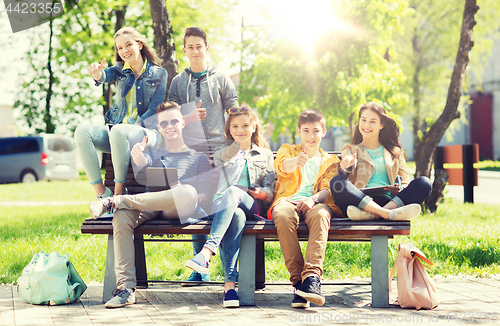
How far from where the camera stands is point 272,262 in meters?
5.04

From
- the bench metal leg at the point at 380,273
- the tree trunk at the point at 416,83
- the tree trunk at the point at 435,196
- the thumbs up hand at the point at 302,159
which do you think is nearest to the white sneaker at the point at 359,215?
the bench metal leg at the point at 380,273

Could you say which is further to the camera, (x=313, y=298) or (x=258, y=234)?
(x=258, y=234)

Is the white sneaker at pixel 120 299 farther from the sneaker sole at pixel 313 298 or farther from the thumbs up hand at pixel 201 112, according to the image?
the thumbs up hand at pixel 201 112

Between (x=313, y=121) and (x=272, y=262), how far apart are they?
1.85m

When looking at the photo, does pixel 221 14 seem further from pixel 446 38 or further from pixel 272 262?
pixel 272 262

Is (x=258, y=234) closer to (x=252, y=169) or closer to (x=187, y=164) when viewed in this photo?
(x=252, y=169)

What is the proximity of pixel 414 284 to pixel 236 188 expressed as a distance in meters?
1.49

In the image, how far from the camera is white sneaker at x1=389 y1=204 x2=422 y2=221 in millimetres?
3469

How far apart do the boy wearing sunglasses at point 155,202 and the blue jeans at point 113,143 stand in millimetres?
136

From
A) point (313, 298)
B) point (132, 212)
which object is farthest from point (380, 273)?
point (132, 212)

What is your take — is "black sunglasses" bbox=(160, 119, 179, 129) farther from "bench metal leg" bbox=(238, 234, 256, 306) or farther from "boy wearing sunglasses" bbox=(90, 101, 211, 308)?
"bench metal leg" bbox=(238, 234, 256, 306)

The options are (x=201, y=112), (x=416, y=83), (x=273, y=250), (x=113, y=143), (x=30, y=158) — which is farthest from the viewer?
(x=416, y=83)

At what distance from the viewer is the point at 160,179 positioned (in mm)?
3648

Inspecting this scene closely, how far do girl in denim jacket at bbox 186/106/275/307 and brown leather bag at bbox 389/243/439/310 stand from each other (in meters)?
1.14
